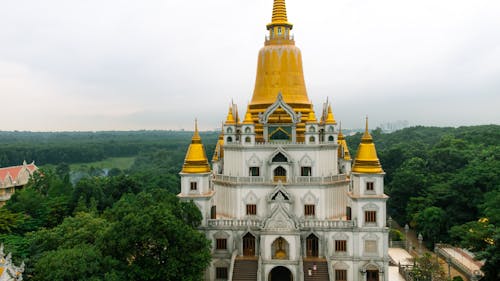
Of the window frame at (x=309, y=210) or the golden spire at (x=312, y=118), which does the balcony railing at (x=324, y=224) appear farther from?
the golden spire at (x=312, y=118)

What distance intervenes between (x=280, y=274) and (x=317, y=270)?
3.47 m

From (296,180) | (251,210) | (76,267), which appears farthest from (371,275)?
(76,267)

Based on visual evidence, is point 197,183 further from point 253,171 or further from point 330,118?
point 330,118

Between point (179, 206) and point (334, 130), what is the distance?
→ 14.9 metres

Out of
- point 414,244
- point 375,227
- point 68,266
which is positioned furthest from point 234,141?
point 414,244

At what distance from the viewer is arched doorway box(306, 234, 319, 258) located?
115 ft

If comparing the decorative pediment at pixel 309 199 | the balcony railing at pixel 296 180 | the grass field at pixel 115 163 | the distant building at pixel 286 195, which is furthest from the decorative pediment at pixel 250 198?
the grass field at pixel 115 163

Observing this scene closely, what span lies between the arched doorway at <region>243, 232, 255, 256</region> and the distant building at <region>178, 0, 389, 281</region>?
3.2 inches

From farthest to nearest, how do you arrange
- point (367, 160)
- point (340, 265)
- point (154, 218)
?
point (367, 160) → point (340, 265) → point (154, 218)

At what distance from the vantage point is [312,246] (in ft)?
115

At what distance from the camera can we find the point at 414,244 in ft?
169

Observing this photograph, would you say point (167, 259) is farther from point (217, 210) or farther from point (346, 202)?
point (346, 202)

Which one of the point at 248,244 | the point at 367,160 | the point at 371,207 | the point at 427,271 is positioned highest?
the point at 367,160

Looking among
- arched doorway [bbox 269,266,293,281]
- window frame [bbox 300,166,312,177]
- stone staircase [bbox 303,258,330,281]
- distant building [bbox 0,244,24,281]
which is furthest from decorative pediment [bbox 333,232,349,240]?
distant building [bbox 0,244,24,281]
